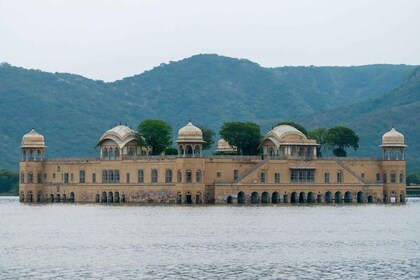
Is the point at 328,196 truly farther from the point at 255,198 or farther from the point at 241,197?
the point at 241,197

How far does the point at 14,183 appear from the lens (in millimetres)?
154875

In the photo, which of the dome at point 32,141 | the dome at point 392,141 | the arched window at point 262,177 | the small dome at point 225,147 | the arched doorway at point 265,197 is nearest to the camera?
the arched window at point 262,177

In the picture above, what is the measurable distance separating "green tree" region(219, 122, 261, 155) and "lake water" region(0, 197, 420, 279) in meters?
32.7

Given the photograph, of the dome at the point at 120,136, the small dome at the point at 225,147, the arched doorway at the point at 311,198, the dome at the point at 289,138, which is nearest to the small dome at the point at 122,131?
the dome at the point at 120,136

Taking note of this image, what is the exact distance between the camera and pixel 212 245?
5766cm

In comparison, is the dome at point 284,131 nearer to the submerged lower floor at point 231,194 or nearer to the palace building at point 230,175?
the palace building at point 230,175

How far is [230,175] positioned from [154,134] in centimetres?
1176

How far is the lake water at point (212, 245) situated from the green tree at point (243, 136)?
32680 millimetres

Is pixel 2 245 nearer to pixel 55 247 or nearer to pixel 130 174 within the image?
pixel 55 247

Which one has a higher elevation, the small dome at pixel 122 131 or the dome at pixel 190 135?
the small dome at pixel 122 131

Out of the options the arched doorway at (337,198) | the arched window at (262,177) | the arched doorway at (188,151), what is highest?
the arched doorway at (188,151)

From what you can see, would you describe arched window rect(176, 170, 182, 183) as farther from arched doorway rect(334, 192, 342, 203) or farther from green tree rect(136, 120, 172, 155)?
arched doorway rect(334, 192, 342, 203)

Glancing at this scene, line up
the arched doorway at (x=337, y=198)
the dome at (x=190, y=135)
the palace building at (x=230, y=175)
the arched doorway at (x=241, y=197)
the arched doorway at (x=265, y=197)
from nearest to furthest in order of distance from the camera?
the dome at (x=190, y=135), the palace building at (x=230, y=175), the arched doorway at (x=241, y=197), the arched doorway at (x=265, y=197), the arched doorway at (x=337, y=198)

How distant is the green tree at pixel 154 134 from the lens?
118m
